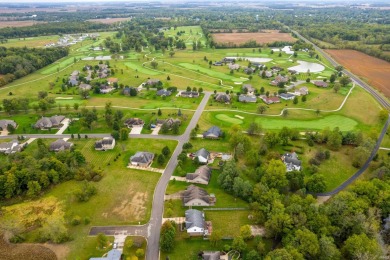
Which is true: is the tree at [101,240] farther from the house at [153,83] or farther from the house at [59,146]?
the house at [153,83]

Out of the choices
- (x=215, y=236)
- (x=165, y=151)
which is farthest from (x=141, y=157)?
(x=215, y=236)

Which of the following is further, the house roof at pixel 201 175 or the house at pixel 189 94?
the house at pixel 189 94

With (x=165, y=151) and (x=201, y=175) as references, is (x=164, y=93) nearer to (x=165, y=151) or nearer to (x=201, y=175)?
(x=165, y=151)

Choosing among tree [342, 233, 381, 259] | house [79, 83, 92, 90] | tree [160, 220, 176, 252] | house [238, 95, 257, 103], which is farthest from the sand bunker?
tree [160, 220, 176, 252]

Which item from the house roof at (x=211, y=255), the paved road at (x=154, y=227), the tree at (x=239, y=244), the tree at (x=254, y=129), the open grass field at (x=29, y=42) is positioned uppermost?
the open grass field at (x=29, y=42)

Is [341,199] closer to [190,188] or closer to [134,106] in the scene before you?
[190,188]

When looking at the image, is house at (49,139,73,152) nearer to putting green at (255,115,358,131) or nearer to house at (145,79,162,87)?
house at (145,79,162,87)

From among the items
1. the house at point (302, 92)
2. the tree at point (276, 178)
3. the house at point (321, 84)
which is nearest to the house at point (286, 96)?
the house at point (302, 92)

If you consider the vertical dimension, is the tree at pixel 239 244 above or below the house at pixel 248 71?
below
